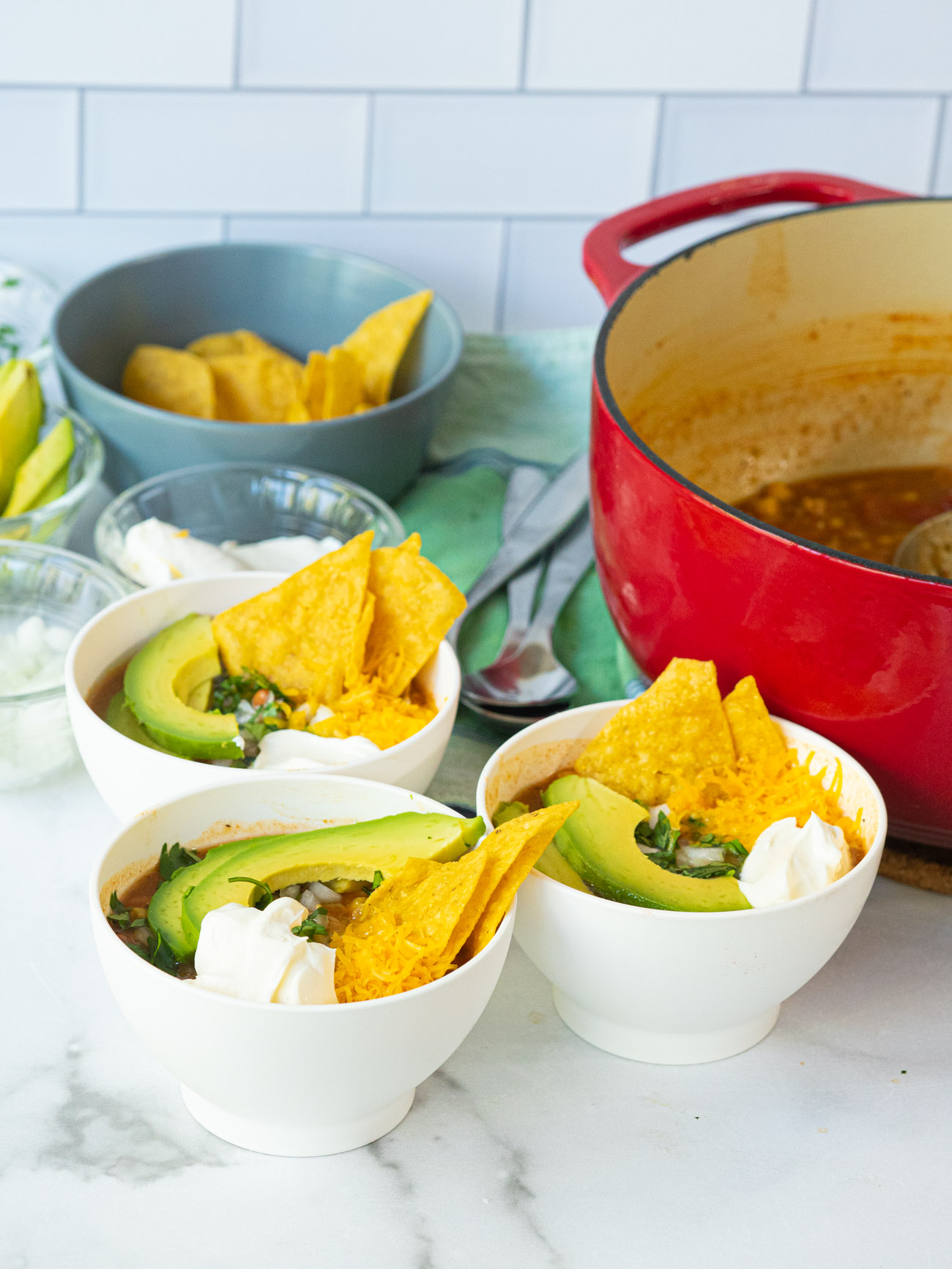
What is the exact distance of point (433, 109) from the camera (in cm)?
133

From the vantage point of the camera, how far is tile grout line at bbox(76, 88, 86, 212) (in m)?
1.28

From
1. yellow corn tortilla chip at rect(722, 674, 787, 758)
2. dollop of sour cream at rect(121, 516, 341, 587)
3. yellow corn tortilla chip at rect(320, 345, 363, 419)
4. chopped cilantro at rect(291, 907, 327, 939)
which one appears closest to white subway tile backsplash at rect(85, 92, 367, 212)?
yellow corn tortilla chip at rect(320, 345, 363, 419)

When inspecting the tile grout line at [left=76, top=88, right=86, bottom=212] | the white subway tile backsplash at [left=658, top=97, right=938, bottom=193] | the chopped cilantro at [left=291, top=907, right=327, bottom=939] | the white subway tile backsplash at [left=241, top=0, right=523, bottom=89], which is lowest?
the chopped cilantro at [left=291, top=907, right=327, bottom=939]

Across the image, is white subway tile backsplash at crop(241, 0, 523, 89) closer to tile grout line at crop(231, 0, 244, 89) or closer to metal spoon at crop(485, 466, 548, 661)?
tile grout line at crop(231, 0, 244, 89)

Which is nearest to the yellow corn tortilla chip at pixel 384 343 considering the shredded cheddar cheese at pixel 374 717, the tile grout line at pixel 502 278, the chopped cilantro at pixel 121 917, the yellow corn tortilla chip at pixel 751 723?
the tile grout line at pixel 502 278

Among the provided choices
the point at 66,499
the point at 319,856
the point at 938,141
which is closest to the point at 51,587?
the point at 66,499

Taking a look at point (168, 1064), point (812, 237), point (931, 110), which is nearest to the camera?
point (168, 1064)

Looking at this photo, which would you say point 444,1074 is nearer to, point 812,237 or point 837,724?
point 837,724

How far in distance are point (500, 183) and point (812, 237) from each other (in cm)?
47

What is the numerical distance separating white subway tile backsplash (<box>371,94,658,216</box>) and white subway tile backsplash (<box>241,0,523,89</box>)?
3 centimetres

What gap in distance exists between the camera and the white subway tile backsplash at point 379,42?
1.27 m

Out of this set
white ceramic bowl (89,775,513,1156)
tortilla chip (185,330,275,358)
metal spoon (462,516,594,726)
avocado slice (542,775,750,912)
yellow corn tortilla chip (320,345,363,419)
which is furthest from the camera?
tortilla chip (185,330,275,358)

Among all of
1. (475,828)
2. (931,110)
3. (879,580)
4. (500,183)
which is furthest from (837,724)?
(931,110)

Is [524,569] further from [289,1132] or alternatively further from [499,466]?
[289,1132]
